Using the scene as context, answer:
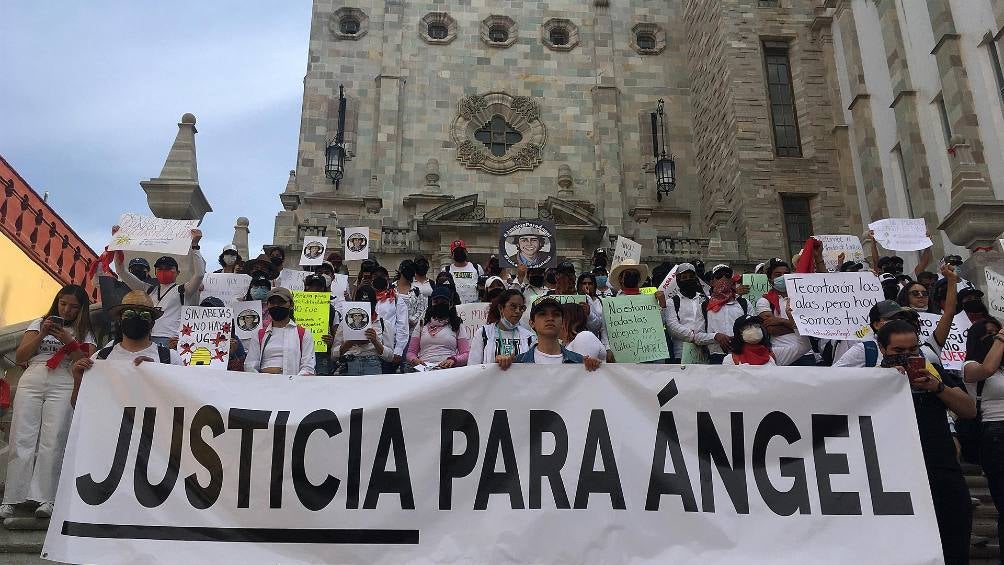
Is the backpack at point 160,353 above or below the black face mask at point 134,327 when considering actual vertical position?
below

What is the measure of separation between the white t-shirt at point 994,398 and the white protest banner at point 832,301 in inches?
58.6

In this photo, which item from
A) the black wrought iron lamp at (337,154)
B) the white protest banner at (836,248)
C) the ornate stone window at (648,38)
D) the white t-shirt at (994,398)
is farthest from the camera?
the ornate stone window at (648,38)

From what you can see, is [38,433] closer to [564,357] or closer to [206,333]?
[206,333]

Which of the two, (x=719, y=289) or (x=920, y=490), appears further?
(x=719, y=289)

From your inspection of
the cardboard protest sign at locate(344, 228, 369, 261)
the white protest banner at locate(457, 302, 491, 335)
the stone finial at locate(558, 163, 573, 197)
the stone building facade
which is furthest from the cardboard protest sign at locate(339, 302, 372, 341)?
the stone finial at locate(558, 163, 573, 197)

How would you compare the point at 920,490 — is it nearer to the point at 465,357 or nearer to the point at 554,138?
the point at 465,357

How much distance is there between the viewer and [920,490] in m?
5.30

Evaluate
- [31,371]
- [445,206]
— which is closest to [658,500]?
[31,371]

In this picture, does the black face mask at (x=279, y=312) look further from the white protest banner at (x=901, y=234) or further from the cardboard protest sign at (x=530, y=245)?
the white protest banner at (x=901, y=234)

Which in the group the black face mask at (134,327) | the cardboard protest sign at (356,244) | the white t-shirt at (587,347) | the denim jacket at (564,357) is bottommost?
the denim jacket at (564,357)

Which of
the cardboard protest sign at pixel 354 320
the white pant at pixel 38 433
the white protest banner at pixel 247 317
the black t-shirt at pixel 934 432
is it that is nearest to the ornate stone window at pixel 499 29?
the cardboard protest sign at pixel 354 320

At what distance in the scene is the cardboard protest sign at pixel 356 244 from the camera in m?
13.2

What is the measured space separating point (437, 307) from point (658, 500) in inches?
144

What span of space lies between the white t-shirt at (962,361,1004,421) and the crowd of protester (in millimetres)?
10
